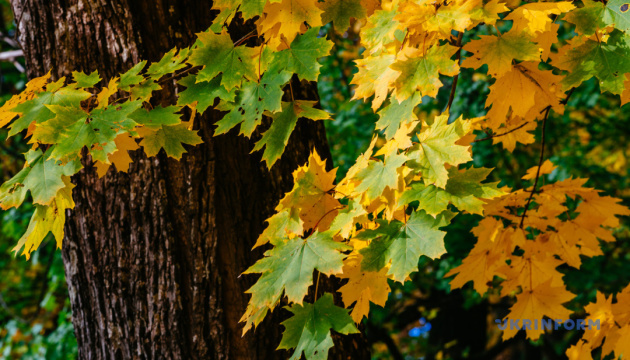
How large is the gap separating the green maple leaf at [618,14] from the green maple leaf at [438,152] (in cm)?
40

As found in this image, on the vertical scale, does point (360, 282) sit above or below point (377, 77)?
below

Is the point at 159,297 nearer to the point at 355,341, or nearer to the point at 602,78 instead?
the point at 355,341

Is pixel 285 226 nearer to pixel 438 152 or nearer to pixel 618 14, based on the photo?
pixel 438 152

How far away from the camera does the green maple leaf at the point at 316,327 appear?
1268 mm

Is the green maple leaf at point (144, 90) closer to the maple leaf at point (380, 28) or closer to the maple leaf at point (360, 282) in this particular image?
the maple leaf at point (380, 28)

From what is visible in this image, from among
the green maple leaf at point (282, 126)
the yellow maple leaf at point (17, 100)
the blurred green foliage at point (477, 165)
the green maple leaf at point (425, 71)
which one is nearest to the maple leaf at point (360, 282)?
the green maple leaf at point (282, 126)

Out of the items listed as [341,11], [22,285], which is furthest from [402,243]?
[22,285]

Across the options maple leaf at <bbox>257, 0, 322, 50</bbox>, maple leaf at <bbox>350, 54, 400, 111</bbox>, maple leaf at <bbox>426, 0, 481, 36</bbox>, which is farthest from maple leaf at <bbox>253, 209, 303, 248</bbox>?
maple leaf at <bbox>426, 0, 481, 36</bbox>

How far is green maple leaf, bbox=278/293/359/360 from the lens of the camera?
1268 millimetres

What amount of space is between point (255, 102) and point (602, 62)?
83 cm

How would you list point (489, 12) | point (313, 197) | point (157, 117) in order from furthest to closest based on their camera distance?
point (313, 197) → point (157, 117) → point (489, 12)

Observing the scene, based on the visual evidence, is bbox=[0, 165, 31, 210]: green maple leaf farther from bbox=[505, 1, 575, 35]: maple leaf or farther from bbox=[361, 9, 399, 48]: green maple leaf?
bbox=[505, 1, 575, 35]: maple leaf

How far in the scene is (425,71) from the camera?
1.27 m

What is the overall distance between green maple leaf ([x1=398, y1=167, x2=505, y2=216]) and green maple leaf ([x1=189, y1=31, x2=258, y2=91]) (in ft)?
1.67
